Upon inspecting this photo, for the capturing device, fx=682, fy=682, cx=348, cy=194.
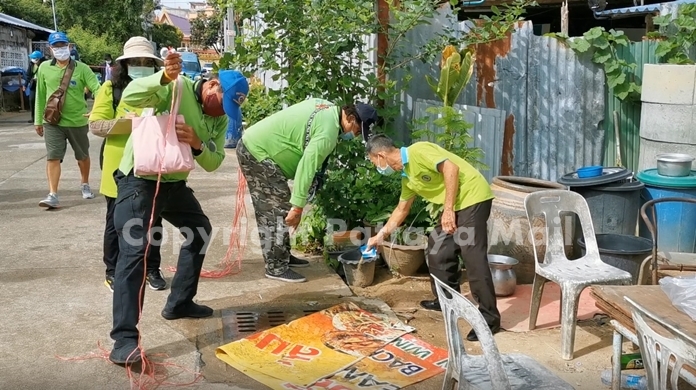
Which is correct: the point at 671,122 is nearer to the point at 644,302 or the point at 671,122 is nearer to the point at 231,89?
the point at 644,302

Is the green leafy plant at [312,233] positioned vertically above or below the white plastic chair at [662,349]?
below

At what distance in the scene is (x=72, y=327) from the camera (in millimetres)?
4707

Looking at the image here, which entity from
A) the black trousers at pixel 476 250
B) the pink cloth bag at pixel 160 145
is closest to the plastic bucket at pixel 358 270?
the black trousers at pixel 476 250

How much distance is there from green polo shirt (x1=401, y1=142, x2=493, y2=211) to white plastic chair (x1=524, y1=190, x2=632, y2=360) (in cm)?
37

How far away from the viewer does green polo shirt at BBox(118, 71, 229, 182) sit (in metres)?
3.95

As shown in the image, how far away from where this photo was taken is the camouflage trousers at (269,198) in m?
5.47

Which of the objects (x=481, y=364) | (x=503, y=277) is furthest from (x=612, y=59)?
(x=481, y=364)

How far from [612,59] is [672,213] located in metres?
1.62

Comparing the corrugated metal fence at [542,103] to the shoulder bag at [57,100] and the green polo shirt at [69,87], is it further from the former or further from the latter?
the shoulder bag at [57,100]

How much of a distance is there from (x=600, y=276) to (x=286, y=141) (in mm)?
2507

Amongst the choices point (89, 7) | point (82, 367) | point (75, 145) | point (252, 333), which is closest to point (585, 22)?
point (75, 145)

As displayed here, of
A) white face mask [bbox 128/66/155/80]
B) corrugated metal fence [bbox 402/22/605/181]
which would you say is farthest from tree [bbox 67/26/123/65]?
white face mask [bbox 128/66/155/80]

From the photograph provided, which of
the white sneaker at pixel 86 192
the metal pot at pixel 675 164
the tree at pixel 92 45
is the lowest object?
the white sneaker at pixel 86 192

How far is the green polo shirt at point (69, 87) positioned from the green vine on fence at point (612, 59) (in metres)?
5.14
